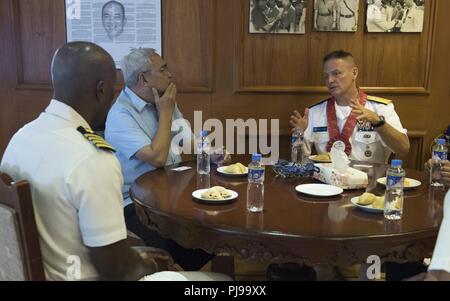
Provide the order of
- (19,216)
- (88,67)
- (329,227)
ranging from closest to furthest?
(19,216) → (88,67) → (329,227)

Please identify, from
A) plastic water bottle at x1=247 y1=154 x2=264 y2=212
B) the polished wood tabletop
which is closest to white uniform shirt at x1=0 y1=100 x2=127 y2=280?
the polished wood tabletop

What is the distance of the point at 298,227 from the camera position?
151cm

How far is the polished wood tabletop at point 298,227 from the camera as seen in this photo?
1.46 meters

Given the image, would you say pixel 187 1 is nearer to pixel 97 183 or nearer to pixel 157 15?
pixel 157 15

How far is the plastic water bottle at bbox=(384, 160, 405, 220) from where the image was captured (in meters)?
1.61

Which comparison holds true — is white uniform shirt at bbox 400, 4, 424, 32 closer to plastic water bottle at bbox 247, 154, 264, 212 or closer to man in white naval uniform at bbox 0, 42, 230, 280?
plastic water bottle at bbox 247, 154, 264, 212

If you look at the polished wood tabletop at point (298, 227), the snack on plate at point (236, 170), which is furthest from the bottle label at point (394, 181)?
the snack on plate at point (236, 170)

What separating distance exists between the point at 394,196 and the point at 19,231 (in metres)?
1.20

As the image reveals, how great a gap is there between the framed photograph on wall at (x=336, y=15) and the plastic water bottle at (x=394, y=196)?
1.80 metres

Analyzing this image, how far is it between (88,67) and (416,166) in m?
2.79

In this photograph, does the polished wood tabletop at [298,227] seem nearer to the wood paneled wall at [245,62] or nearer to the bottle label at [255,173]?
the bottle label at [255,173]

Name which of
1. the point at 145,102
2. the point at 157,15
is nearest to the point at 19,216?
the point at 145,102

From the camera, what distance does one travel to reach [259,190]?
1854 mm

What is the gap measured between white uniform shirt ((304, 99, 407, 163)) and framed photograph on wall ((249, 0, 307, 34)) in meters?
0.66
